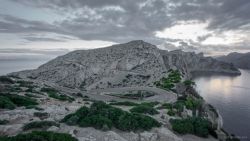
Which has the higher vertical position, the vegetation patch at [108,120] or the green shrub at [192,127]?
the vegetation patch at [108,120]

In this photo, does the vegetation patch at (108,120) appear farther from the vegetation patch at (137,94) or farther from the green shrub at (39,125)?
the vegetation patch at (137,94)

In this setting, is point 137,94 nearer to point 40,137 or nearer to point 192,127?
point 192,127

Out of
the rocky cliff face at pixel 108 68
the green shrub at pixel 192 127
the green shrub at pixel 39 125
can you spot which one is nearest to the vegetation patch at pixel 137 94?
the rocky cliff face at pixel 108 68

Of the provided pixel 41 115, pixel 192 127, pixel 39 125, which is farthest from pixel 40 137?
pixel 192 127

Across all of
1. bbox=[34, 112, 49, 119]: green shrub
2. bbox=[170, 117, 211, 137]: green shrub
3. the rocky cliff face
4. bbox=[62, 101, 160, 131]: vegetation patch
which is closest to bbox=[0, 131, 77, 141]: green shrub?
bbox=[62, 101, 160, 131]: vegetation patch

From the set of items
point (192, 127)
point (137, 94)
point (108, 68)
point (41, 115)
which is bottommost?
point (137, 94)

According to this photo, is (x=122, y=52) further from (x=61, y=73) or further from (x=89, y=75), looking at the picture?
(x=61, y=73)

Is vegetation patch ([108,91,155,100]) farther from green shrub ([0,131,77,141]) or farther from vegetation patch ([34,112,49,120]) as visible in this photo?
green shrub ([0,131,77,141])

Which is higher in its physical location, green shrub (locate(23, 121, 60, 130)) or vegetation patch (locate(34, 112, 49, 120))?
green shrub (locate(23, 121, 60, 130))

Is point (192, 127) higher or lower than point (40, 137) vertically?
lower
